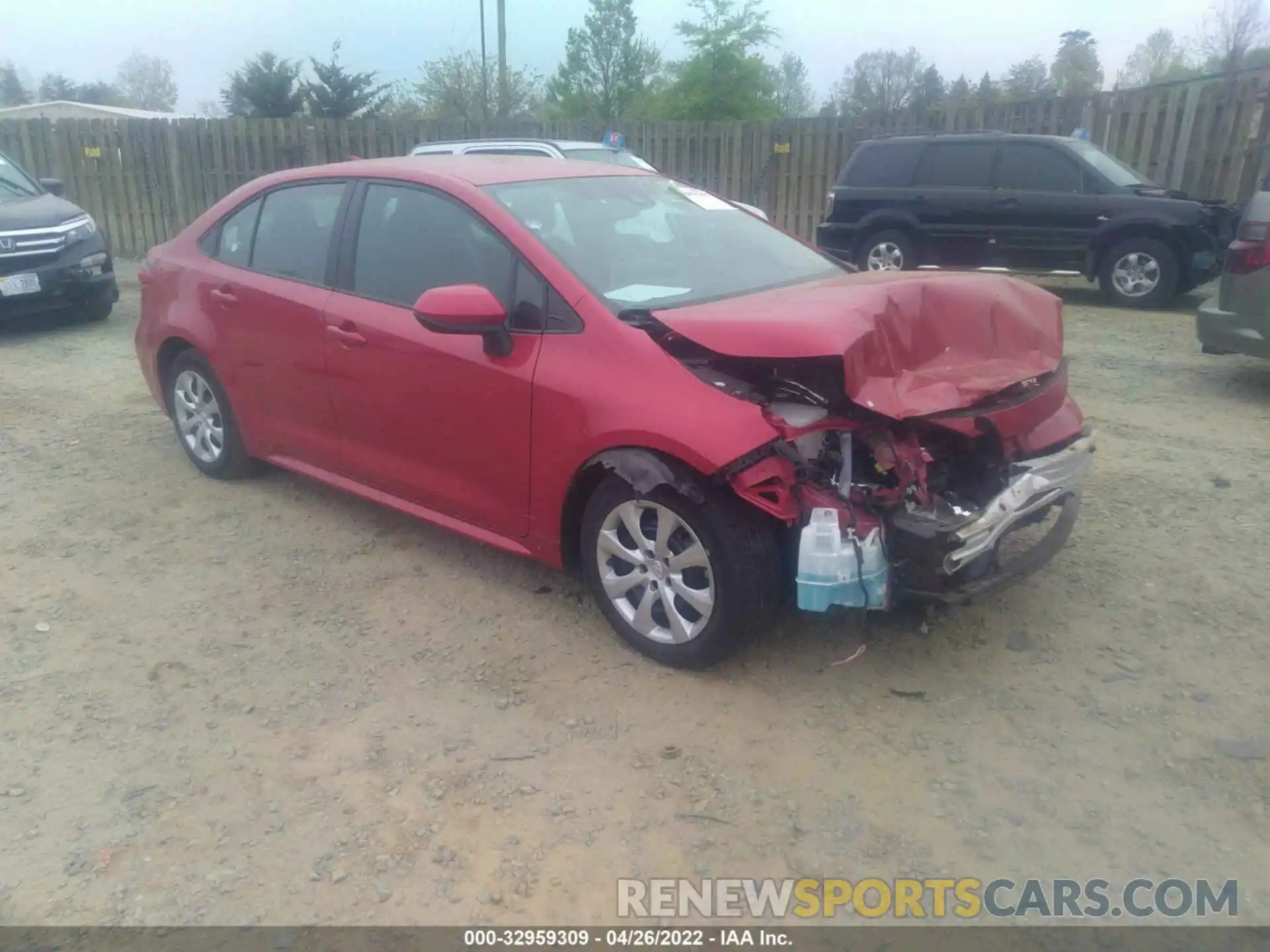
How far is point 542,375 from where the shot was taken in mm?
3713

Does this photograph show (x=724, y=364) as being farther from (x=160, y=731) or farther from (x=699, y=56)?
(x=699, y=56)

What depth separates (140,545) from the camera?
4.82 m

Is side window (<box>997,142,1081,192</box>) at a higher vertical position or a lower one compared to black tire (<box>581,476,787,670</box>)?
higher

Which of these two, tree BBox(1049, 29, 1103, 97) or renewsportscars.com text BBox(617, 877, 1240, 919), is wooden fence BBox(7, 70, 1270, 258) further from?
tree BBox(1049, 29, 1103, 97)

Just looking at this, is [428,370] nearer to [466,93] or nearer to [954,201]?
[954,201]

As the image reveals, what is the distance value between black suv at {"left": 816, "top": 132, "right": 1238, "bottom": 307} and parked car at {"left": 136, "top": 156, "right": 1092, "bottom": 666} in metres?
7.18

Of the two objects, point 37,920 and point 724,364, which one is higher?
point 724,364

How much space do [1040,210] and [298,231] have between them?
870cm

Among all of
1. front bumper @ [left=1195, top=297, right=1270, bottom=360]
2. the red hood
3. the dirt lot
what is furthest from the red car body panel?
front bumper @ [left=1195, top=297, right=1270, bottom=360]

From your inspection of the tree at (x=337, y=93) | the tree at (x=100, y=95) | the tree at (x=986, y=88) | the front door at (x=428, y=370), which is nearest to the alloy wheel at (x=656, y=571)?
the front door at (x=428, y=370)

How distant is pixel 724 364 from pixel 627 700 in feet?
3.96

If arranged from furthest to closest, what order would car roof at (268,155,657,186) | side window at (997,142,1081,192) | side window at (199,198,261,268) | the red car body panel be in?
side window at (997,142,1081,192), side window at (199,198,261,268), car roof at (268,155,657,186), the red car body panel

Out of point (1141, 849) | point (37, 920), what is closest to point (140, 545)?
point (37, 920)

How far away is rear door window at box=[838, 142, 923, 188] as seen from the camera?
38.2ft
